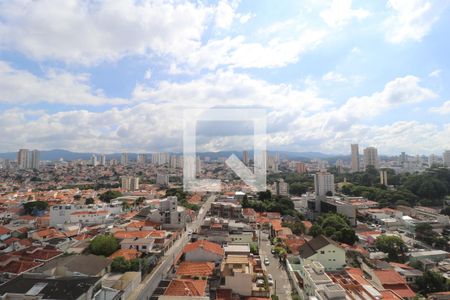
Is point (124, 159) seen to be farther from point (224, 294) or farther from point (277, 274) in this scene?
point (224, 294)

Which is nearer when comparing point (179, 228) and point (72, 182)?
point (179, 228)

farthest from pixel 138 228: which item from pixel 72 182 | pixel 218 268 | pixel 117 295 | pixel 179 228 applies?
pixel 72 182

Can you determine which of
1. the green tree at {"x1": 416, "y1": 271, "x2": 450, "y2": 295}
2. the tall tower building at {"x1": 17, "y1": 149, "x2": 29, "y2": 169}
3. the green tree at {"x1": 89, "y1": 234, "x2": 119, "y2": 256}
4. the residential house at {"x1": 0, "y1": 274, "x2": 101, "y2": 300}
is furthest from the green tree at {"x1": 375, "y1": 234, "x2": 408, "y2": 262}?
the tall tower building at {"x1": 17, "y1": 149, "x2": 29, "y2": 169}

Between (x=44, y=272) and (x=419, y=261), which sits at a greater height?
(x=44, y=272)

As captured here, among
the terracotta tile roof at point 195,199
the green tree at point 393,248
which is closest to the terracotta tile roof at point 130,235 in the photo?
the green tree at point 393,248

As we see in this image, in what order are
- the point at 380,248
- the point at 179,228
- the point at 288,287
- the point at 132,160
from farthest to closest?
the point at 132,160
the point at 179,228
the point at 380,248
the point at 288,287

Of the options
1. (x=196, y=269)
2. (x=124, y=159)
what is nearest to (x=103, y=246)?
(x=196, y=269)

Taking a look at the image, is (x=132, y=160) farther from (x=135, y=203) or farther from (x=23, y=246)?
(x=23, y=246)
